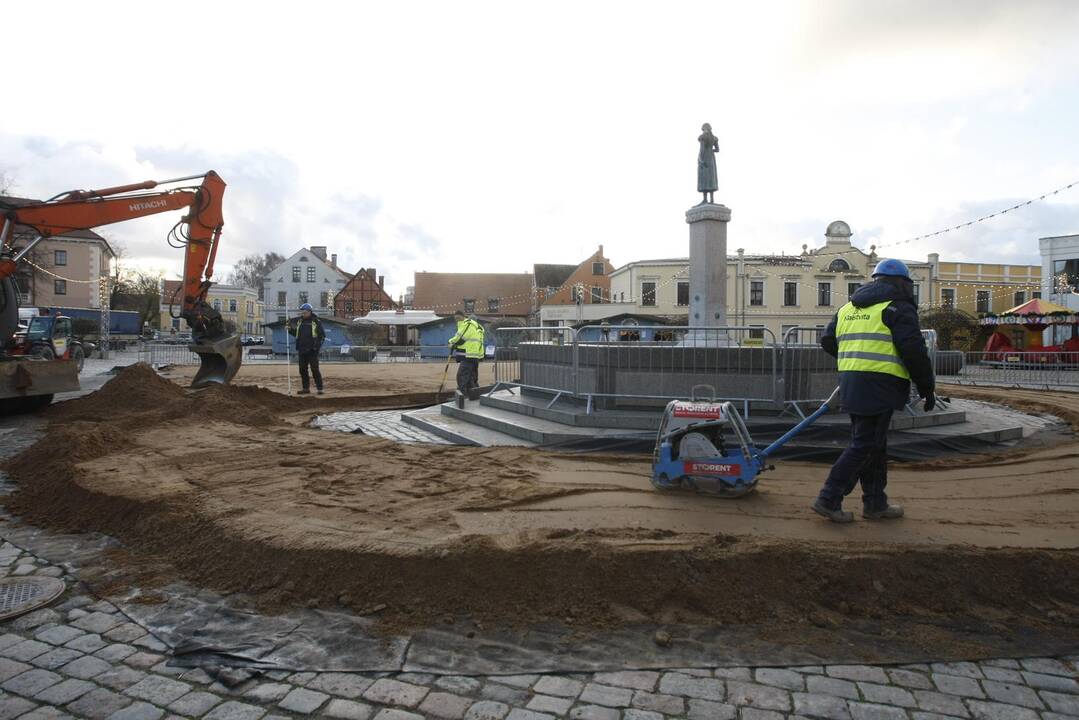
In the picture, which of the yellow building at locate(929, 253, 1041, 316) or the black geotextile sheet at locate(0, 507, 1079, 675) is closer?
the black geotextile sheet at locate(0, 507, 1079, 675)

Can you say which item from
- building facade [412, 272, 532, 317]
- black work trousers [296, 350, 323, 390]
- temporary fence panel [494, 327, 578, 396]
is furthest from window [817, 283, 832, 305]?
temporary fence panel [494, 327, 578, 396]

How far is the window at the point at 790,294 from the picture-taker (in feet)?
158

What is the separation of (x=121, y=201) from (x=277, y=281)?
2701 inches

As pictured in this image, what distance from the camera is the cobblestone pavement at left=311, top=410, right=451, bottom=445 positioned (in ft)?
30.5

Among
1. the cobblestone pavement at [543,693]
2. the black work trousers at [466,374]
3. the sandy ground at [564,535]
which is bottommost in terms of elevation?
the cobblestone pavement at [543,693]

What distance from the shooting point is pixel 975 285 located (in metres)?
47.6

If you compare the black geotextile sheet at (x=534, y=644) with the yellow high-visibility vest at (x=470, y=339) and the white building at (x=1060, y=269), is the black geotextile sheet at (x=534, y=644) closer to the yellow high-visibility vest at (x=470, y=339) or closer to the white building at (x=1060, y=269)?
the yellow high-visibility vest at (x=470, y=339)

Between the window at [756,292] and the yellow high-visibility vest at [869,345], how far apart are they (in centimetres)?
4486

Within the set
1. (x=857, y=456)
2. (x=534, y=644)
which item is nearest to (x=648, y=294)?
(x=857, y=456)

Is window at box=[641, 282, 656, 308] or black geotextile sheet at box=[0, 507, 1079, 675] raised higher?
window at box=[641, 282, 656, 308]

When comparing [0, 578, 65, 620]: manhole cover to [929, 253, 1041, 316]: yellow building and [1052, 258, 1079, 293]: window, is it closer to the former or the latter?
[1052, 258, 1079, 293]: window

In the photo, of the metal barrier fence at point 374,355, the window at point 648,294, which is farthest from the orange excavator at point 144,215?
the window at point 648,294

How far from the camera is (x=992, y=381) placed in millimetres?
19250

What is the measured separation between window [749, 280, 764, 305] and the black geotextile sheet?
46.4 m
